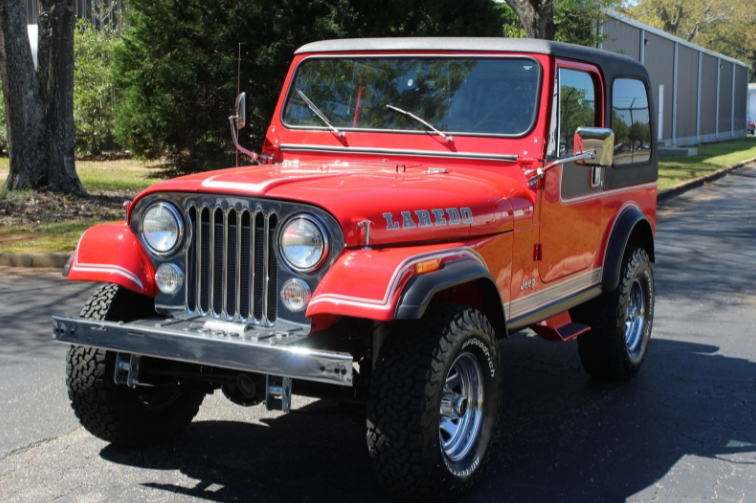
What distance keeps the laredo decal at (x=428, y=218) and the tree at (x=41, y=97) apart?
11.1 metres

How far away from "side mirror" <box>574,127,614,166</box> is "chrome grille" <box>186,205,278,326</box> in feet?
5.72

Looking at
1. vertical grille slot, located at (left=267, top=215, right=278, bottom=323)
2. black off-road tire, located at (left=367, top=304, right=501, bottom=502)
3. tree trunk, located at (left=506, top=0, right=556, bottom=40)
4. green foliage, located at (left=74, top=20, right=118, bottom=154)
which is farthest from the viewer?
green foliage, located at (left=74, top=20, right=118, bottom=154)

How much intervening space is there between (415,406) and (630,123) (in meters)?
3.31

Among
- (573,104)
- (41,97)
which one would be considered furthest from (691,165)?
(573,104)

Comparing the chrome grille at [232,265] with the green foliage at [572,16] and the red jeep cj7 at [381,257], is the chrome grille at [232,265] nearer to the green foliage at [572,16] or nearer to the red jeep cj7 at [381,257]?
the red jeep cj7 at [381,257]

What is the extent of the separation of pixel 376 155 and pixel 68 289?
4.58 m

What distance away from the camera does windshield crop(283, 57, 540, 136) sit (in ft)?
16.1

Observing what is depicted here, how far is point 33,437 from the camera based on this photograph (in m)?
4.57

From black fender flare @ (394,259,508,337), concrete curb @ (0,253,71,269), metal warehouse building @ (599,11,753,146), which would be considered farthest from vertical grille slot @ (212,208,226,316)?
metal warehouse building @ (599,11,753,146)

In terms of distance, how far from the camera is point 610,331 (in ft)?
18.3

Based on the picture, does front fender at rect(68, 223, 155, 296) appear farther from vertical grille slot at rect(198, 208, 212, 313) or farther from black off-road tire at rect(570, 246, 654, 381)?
black off-road tire at rect(570, 246, 654, 381)

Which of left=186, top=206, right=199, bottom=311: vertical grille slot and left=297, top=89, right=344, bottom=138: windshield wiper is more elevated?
left=297, top=89, right=344, bottom=138: windshield wiper

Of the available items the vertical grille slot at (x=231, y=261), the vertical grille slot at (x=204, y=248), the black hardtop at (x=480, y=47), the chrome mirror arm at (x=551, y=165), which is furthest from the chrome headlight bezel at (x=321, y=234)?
the black hardtop at (x=480, y=47)

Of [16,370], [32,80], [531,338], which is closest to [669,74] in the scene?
[32,80]
